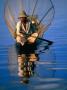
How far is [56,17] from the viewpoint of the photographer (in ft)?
25.7

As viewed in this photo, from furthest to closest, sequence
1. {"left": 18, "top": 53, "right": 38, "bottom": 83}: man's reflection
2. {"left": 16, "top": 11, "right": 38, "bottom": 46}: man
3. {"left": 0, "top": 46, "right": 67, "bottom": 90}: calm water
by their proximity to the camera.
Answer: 1. {"left": 16, "top": 11, "right": 38, "bottom": 46}: man
2. {"left": 18, "top": 53, "right": 38, "bottom": 83}: man's reflection
3. {"left": 0, "top": 46, "right": 67, "bottom": 90}: calm water

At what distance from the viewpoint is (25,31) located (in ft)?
20.8

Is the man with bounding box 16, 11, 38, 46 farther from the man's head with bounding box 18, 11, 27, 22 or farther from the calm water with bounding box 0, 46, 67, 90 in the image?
the calm water with bounding box 0, 46, 67, 90

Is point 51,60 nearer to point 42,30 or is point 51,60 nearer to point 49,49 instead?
point 49,49

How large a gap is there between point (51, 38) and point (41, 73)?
1.90m

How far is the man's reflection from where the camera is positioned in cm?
502

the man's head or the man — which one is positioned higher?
the man's head

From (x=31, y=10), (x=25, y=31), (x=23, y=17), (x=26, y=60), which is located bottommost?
(x=26, y=60)

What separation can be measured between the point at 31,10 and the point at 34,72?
6.80 feet

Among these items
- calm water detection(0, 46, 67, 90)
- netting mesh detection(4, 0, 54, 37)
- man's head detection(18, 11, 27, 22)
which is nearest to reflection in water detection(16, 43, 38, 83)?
calm water detection(0, 46, 67, 90)

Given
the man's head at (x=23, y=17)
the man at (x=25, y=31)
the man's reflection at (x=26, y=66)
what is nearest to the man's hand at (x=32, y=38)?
the man at (x=25, y=31)

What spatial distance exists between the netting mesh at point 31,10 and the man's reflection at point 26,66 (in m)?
1.00

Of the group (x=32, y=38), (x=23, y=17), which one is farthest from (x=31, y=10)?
(x=32, y=38)

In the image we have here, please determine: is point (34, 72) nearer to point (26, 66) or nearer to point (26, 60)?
point (26, 66)
